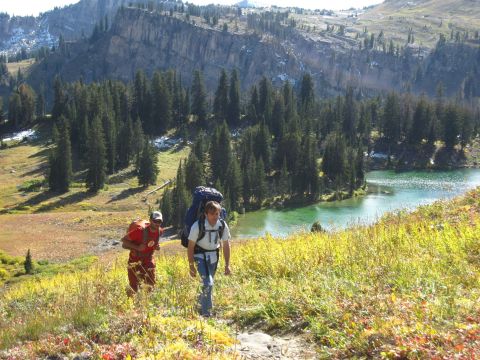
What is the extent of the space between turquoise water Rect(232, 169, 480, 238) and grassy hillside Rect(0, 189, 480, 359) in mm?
46559

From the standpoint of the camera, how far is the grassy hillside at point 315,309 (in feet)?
20.5

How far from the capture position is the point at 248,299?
9.20 meters

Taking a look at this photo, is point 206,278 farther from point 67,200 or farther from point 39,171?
point 39,171

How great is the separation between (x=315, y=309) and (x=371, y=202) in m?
82.7

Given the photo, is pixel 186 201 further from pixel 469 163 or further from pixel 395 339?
pixel 469 163

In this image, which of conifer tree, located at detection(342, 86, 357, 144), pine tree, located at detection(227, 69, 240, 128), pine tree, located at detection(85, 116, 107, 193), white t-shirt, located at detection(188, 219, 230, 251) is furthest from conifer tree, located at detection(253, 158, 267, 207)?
white t-shirt, located at detection(188, 219, 230, 251)

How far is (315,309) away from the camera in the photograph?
7832 millimetres

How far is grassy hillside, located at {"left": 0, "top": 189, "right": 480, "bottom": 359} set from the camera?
20.5 ft

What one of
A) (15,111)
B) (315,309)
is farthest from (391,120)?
(315,309)

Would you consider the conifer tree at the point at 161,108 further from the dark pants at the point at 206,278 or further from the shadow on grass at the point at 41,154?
the dark pants at the point at 206,278

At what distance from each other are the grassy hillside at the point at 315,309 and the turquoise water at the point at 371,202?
46.6 m

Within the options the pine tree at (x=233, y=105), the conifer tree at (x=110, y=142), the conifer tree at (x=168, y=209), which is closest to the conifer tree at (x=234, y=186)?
the conifer tree at (x=168, y=209)

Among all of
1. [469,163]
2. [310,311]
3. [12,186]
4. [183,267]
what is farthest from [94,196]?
[469,163]

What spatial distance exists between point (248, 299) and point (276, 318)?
131 centimetres
